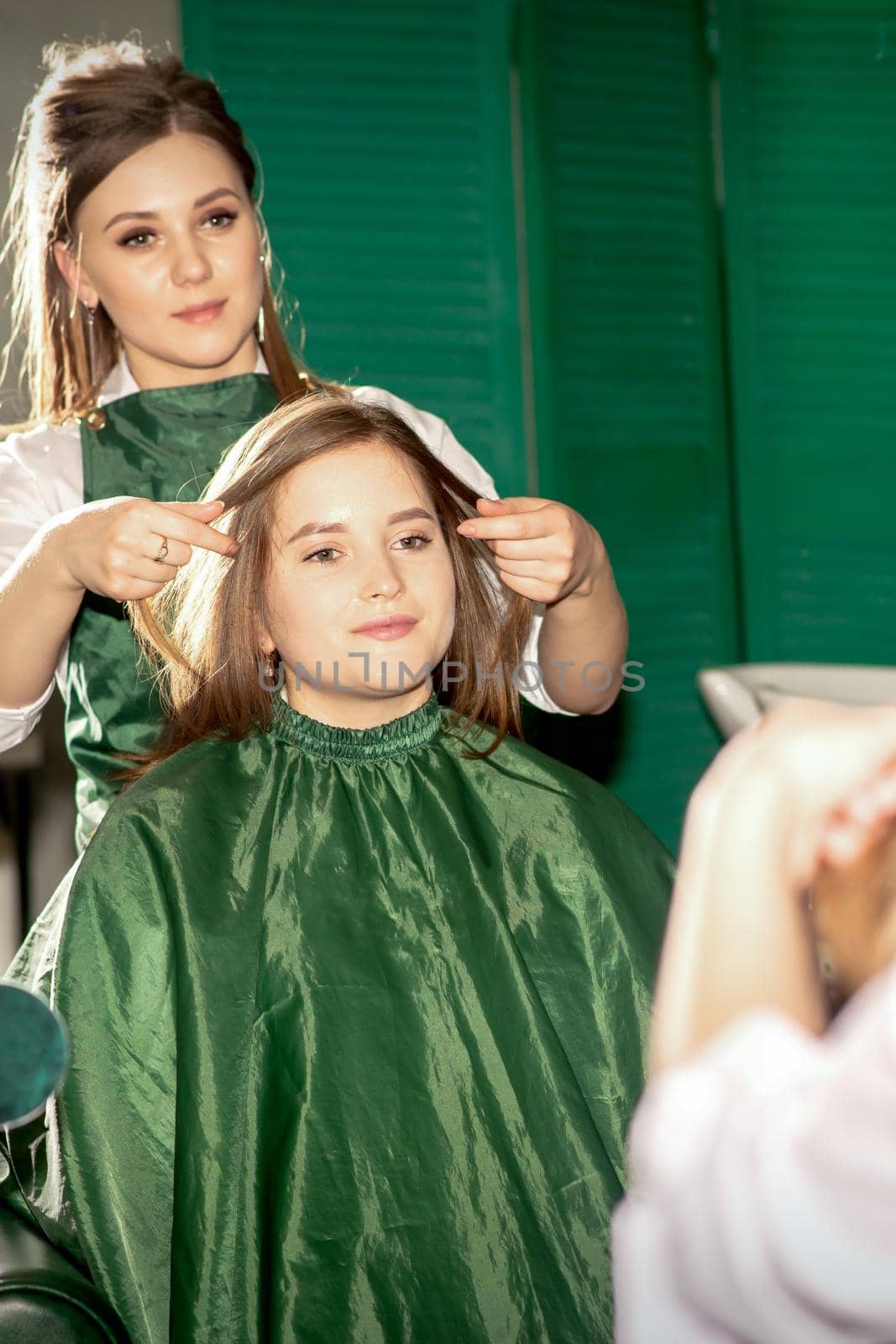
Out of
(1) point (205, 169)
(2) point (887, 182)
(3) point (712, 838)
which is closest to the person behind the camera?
(3) point (712, 838)

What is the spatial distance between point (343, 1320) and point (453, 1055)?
0.21 m

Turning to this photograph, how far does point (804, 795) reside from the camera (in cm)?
56

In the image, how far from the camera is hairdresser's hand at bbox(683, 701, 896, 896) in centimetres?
55

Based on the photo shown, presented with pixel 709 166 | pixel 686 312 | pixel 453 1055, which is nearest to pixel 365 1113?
pixel 453 1055

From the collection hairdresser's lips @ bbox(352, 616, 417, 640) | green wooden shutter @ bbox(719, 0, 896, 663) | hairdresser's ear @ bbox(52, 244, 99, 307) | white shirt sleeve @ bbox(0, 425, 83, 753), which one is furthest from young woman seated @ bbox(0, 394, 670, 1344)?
green wooden shutter @ bbox(719, 0, 896, 663)

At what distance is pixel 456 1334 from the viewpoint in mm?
1114

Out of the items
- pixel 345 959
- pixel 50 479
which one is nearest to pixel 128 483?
pixel 50 479

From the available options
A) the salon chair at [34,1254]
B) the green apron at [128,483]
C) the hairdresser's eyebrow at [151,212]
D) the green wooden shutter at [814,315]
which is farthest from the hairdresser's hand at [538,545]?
the green wooden shutter at [814,315]

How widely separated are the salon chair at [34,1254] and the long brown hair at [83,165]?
0.90m

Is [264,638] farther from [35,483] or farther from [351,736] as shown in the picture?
[35,483]

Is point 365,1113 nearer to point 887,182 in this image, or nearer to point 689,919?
point 689,919

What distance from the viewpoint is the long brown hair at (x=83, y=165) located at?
157 centimetres

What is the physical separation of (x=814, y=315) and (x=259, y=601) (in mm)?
1427

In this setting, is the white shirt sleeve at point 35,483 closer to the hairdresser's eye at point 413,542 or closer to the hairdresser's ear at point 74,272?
the hairdresser's ear at point 74,272
